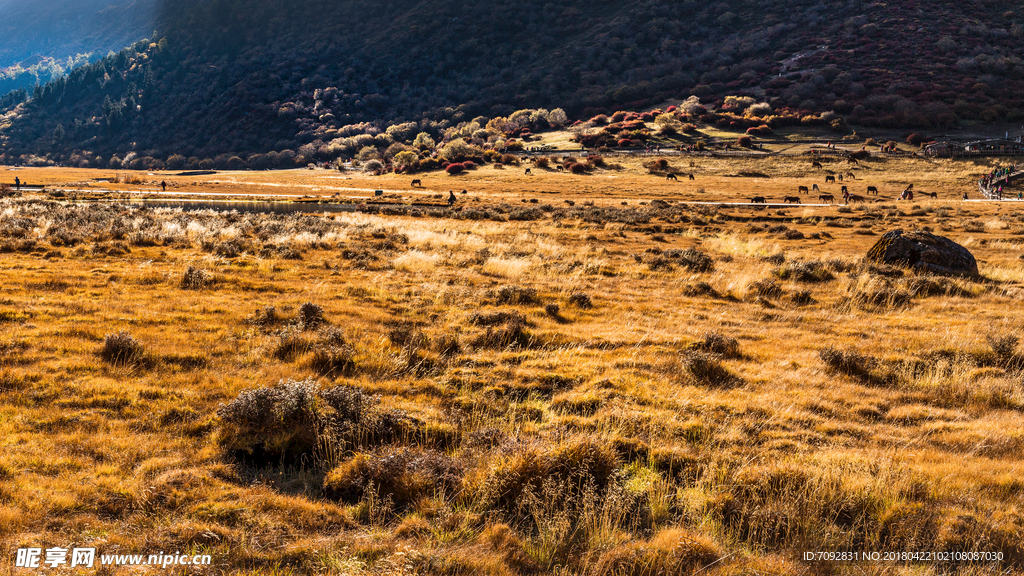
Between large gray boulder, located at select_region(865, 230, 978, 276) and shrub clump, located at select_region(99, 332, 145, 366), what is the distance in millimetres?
19973

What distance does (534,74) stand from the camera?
16650cm

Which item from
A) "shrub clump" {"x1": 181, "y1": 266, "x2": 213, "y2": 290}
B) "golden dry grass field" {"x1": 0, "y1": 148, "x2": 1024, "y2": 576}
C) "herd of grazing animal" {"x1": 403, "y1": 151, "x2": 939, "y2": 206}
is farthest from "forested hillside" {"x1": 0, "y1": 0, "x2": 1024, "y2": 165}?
"shrub clump" {"x1": 181, "y1": 266, "x2": 213, "y2": 290}

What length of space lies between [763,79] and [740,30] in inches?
1870

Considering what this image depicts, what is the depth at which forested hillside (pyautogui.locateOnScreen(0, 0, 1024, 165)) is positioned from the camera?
9831 cm

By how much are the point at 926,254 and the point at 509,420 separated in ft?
54.5

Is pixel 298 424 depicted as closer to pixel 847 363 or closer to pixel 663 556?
pixel 663 556

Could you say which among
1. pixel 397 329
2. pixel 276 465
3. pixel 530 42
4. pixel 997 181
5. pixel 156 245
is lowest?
pixel 276 465

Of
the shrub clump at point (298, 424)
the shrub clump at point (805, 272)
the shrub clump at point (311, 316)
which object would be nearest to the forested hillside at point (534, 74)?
the shrub clump at point (805, 272)

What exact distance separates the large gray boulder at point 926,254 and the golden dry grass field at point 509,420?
0.94 metres

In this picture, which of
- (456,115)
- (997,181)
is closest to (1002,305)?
(997,181)

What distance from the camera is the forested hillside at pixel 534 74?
98.3m

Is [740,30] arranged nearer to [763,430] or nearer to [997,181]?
[997,181]

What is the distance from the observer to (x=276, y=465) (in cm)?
513

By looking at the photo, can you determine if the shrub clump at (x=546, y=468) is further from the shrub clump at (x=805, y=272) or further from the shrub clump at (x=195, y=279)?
the shrub clump at (x=805, y=272)
